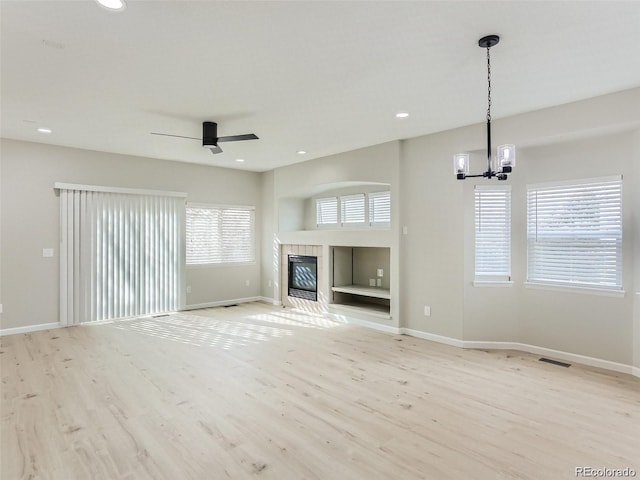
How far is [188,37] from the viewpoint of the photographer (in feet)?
8.32

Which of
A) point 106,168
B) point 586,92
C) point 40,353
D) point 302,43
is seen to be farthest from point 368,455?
point 106,168

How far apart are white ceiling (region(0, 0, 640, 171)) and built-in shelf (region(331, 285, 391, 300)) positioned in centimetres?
252

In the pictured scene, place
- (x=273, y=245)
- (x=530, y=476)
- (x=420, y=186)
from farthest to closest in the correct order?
(x=273, y=245) < (x=420, y=186) < (x=530, y=476)

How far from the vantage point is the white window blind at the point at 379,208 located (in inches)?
240

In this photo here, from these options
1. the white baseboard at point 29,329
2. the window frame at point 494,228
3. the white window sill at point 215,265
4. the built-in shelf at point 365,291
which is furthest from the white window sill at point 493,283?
the white baseboard at point 29,329

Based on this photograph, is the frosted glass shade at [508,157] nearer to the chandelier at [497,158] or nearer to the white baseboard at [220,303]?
the chandelier at [497,158]

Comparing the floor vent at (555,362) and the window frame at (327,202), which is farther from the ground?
the window frame at (327,202)

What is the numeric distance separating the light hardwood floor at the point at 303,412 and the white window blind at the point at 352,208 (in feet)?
8.24

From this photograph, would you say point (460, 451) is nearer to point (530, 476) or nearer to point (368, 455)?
point (530, 476)

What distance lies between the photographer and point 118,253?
6.14 m

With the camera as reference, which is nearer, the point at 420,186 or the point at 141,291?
the point at 420,186

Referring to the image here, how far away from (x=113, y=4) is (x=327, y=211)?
5434 millimetres

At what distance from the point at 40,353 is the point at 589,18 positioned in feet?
20.5

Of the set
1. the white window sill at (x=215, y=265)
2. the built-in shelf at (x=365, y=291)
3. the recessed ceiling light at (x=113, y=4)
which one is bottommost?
the built-in shelf at (x=365, y=291)
